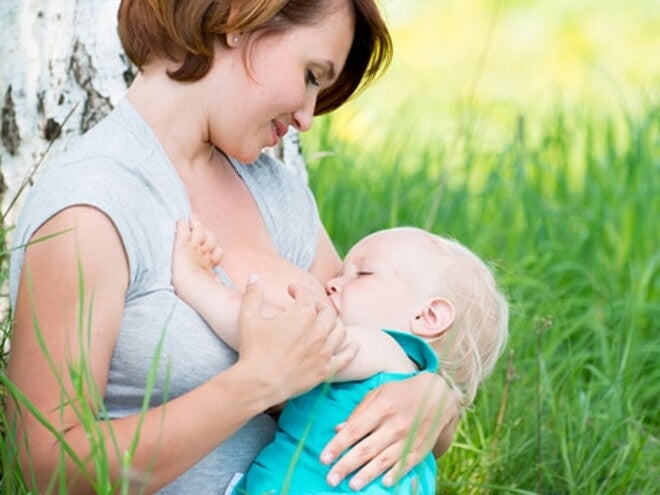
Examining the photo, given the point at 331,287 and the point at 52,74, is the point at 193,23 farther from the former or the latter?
the point at 52,74

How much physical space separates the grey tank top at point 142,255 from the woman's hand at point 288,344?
0.34 feet

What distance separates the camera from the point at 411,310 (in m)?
2.87

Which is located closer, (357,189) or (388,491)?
(388,491)

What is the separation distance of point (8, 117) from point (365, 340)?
113cm

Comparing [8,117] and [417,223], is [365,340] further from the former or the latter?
[417,223]

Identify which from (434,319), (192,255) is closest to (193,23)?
(192,255)

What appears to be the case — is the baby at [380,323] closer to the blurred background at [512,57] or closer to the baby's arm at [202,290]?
the baby's arm at [202,290]

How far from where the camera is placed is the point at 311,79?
2795mm

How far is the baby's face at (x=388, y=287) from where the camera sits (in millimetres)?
2861

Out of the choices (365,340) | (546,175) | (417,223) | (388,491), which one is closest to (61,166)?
(365,340)

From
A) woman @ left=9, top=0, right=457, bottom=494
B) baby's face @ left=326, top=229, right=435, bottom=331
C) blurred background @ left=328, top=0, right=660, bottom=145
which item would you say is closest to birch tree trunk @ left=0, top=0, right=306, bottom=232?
woman @ left=9, top=0, right=457, bottom=494

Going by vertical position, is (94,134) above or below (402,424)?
above

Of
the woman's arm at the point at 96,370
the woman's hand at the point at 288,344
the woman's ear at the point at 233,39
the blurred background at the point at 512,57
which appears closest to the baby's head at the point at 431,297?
the woman's hand at the point at 288,344

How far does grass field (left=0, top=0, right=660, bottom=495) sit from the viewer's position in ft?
11.4
